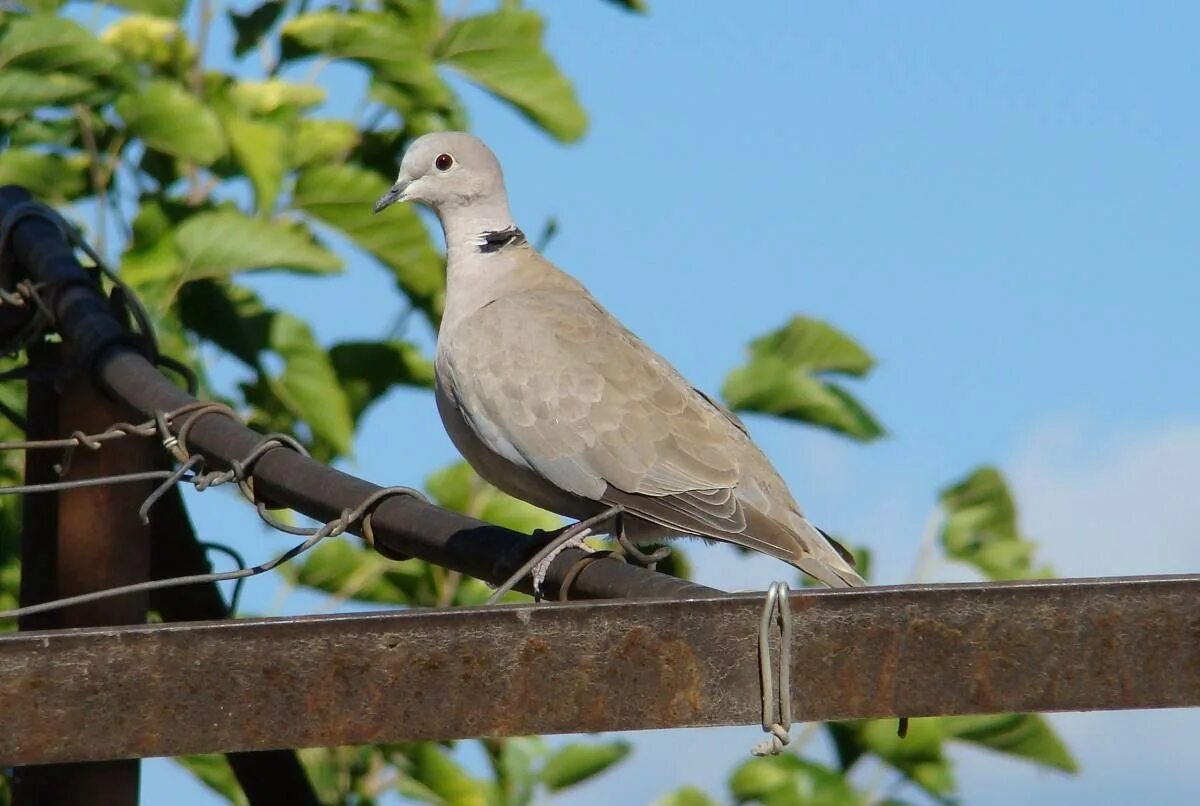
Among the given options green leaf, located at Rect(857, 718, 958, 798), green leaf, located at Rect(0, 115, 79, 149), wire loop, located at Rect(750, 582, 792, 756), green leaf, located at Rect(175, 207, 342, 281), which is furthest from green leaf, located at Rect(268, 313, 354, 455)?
wire loop, located at Rect(750, 582, 792, 756)

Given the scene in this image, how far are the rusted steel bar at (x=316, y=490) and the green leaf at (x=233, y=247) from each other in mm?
602

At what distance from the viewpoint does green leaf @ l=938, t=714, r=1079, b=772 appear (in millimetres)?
4109

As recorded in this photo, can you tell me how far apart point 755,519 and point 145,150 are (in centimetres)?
183

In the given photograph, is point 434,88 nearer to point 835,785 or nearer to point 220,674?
point 835,785

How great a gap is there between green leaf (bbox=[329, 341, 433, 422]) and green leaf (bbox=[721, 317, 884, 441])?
730mm

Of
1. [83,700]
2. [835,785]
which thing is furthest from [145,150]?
[83,700]

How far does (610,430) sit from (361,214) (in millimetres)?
934

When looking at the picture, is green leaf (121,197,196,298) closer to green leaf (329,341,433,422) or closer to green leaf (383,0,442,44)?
green leaf (329,341,433,422)

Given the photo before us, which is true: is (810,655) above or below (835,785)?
below

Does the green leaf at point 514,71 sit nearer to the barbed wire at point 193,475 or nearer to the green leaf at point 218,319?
the green leaf at point 218,319

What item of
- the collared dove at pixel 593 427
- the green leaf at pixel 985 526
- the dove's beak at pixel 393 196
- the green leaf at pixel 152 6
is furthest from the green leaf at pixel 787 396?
the green leaf at pixel 152 6

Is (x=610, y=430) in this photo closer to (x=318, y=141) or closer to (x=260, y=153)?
(x=260, y=153)

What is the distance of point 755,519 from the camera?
3.44 m

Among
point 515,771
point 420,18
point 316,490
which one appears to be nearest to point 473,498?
point 515,771
